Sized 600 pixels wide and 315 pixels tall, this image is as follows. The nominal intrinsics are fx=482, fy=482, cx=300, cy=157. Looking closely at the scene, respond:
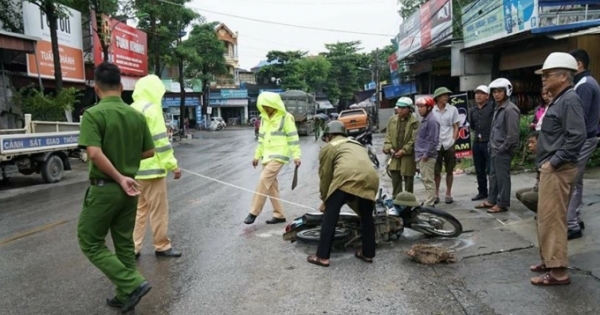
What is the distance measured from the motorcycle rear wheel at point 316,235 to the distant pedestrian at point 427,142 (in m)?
2.25

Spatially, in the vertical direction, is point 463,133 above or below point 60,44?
below

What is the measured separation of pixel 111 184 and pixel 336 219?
2161mm

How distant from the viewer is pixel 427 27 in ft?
62.4

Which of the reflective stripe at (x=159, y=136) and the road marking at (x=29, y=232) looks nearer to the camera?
the reflective stripe at (x=159, y=136)

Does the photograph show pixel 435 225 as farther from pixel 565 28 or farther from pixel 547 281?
pixel 565 28

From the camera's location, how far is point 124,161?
376 centimetres

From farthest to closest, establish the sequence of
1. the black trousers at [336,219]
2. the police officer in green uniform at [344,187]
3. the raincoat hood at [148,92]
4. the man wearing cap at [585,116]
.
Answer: the raincoat hood at [148,92]
the black trousers at [336,219]
the police officer in green uniform at [344,187]
the man wearing cap at [585,116]

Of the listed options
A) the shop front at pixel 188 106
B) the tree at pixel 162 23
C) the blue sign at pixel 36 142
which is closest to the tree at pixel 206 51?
the shop front at pixel 188 106

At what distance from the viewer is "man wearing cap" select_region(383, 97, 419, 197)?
6.92 metres

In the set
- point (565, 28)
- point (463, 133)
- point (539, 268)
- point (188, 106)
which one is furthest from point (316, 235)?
point (188, 106)

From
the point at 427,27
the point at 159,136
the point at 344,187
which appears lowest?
the point at 344,187

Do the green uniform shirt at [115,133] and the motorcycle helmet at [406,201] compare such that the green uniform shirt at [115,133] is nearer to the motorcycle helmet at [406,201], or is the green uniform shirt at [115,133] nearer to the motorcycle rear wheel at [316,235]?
the motorcycle rear wheel at [316,235]

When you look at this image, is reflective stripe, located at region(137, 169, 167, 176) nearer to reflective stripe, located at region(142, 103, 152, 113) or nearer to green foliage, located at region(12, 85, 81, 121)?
Result: reflective stripe, located at region(142, 103, 152, 113)

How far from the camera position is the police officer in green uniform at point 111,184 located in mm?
3570
